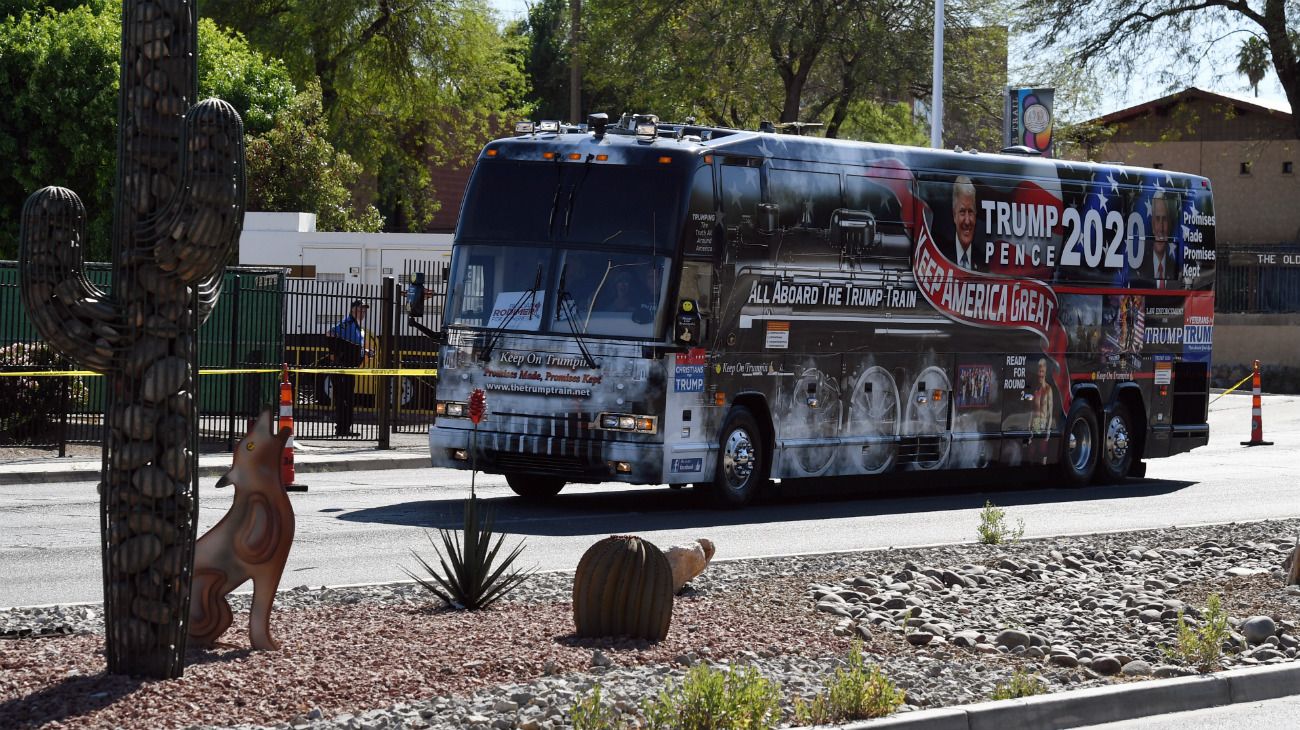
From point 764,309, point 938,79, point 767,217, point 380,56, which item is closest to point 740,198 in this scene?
point 767,217

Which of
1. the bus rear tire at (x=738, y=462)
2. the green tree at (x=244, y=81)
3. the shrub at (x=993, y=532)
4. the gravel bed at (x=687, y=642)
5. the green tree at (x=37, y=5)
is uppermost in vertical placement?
the green tree at (x=37, y=5)

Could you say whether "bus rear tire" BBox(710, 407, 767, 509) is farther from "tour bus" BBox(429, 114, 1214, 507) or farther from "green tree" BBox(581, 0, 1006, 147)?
"green tree" BBox(581, 0, 1006, 147)

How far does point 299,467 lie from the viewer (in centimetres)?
2172

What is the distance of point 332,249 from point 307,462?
39.4 ft

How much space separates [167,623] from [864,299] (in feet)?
38.6

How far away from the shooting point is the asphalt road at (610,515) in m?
12.9

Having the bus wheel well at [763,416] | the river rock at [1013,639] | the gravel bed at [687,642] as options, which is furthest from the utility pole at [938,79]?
the river rock at [1013,639]

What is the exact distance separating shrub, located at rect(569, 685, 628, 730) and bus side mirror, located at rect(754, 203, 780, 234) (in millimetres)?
10360

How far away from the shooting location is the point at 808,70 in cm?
4512

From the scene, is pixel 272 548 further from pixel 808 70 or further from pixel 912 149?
pixel 808 70

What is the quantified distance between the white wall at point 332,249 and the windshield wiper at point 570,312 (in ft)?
49.5

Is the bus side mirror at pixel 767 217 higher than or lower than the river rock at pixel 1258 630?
higher

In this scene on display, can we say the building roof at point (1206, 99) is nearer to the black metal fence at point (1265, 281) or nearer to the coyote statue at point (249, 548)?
the black metal fence at point (1265, 281)

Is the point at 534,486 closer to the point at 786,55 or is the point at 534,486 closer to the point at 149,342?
the point at 149,342
